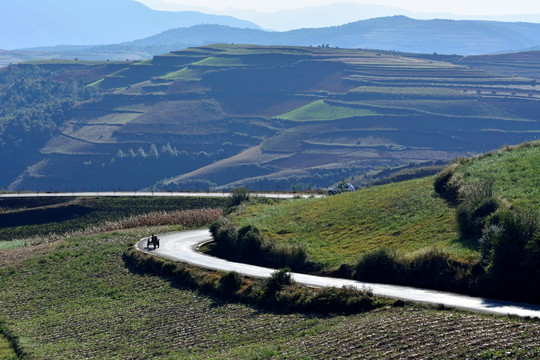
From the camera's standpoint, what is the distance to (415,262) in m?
46.3

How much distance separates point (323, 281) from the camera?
49.1m

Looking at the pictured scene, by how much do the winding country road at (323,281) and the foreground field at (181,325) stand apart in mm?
2159

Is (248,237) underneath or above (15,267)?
above

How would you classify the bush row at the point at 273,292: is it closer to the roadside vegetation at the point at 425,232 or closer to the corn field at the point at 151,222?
the roadside vegetation at the point at 425,232

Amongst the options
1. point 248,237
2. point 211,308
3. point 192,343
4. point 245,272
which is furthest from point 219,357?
point 248,237

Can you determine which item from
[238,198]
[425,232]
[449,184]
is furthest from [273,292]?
[238,198]

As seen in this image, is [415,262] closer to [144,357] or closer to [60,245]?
[144,357]

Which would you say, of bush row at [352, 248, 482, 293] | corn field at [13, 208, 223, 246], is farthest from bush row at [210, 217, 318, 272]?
corn field at [13, 208, 223, 246]

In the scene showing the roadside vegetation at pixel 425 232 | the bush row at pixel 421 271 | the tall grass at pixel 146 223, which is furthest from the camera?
the tall grass at pixel 146 223

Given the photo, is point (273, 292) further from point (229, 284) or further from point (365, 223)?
point (365, 223)

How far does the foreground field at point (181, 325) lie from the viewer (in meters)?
31.8

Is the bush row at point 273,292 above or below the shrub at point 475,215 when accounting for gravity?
below

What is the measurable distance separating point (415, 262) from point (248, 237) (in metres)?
20.2

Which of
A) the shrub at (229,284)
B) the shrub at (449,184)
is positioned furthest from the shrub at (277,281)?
the shrub at (449,184)
